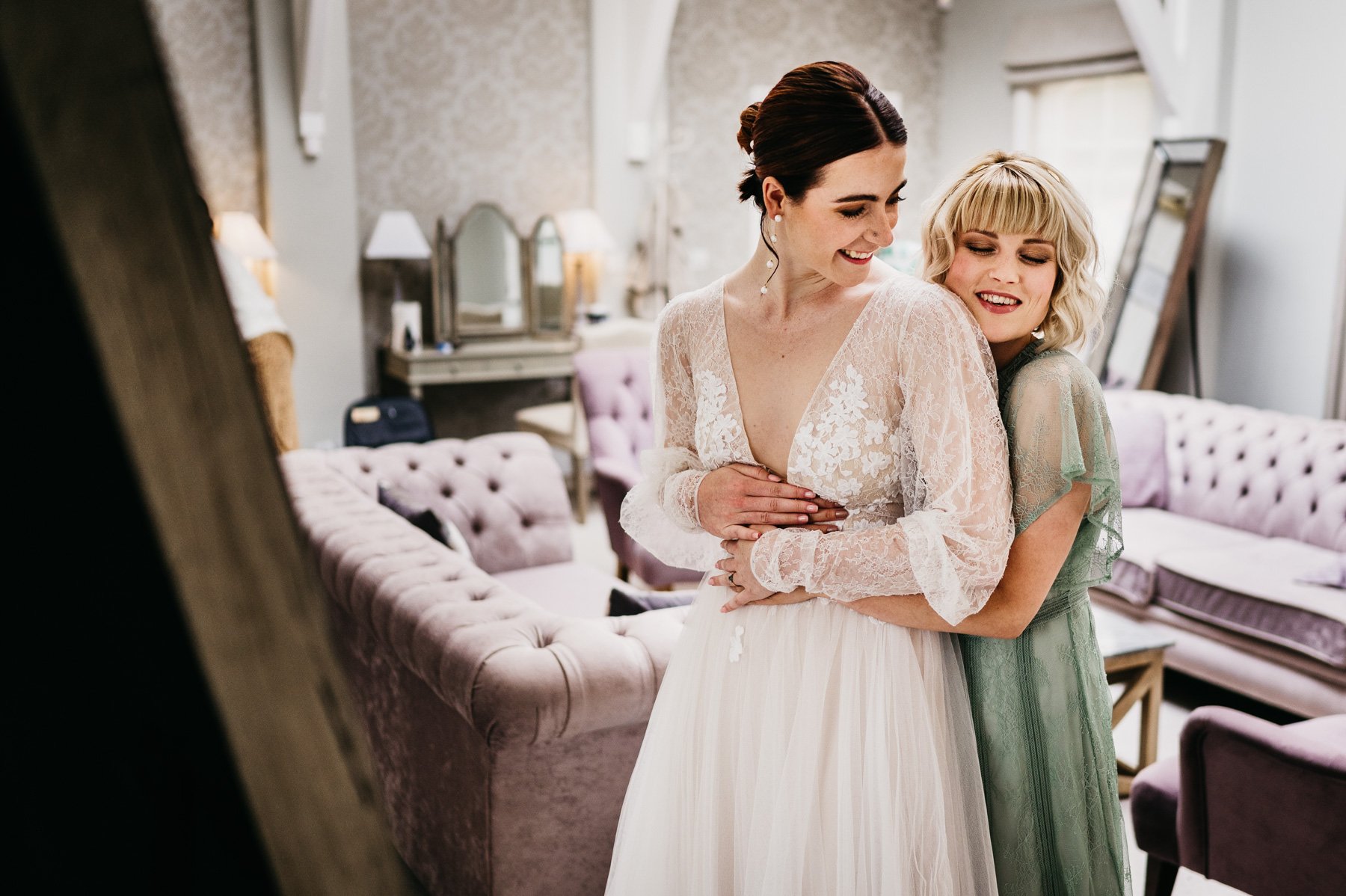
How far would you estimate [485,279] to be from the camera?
6410 mm

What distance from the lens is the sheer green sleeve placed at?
4.27ft

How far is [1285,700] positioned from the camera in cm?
317

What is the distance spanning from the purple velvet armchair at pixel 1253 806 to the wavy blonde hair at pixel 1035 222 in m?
0.80

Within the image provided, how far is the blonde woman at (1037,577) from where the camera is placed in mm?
1335

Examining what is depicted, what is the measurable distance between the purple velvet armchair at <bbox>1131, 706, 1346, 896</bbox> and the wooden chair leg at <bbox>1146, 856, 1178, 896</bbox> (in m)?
0.08

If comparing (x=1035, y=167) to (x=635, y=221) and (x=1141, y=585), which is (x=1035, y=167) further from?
(x=635, y=221)

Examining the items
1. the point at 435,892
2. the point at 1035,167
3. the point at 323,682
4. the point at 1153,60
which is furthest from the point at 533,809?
the point at 1153,60

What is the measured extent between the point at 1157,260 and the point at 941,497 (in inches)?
185

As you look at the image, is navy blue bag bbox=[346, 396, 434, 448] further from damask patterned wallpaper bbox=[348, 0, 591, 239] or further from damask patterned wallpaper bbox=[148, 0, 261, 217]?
damask patterned wallpaper bbox=[148, 0, 261, 217]

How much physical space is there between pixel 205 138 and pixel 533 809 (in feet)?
16.1

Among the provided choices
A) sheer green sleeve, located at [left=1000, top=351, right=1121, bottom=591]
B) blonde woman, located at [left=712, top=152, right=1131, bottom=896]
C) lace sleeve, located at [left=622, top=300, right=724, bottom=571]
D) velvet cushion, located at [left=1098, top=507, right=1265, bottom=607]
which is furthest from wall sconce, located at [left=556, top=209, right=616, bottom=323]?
sheer green sleeve, located at [left=1000, top=351, right=1121, bottom=591]

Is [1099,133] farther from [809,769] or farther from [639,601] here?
[809,769]

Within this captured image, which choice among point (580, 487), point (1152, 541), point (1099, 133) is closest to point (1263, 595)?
point (1152, 541)

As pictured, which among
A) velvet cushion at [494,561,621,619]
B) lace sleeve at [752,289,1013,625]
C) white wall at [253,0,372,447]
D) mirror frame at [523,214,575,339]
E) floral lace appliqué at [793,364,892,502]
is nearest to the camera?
lace sleeve at [752,289,1013,625]
